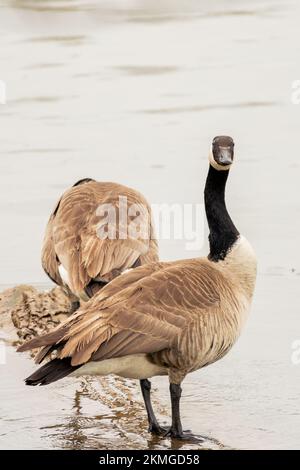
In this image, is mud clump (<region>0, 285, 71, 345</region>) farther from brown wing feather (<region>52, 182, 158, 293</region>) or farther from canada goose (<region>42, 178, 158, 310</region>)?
brown wing feather (<region>52, 182, 158, 293</region>)

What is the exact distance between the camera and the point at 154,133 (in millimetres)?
14906

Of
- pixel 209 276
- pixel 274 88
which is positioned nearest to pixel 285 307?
pixel 209 276

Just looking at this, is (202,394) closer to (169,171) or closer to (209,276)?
(209,276)

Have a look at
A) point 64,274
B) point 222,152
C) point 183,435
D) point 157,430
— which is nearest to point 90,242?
point 64,274

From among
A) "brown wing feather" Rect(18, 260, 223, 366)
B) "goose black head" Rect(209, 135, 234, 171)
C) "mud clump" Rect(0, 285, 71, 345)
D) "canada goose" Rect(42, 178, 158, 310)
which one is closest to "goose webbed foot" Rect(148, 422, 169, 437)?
"brown wing feather" Rect(18, 260, 223, 366)

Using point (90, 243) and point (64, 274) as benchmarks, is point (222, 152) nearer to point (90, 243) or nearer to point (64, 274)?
point (90, 243)

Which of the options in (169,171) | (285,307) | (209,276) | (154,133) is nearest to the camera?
(209,276)

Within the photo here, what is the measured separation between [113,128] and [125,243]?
20.8 feet

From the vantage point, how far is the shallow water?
25.7ft

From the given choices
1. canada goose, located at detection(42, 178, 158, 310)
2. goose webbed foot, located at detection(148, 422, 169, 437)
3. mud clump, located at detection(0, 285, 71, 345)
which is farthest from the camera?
mud clump, located at detection(0, 285, 71, 345)

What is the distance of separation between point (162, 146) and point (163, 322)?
7190mm

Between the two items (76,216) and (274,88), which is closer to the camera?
(76,216)

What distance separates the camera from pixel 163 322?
7.28 meters

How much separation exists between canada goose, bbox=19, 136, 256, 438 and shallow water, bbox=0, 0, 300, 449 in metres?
0.46
